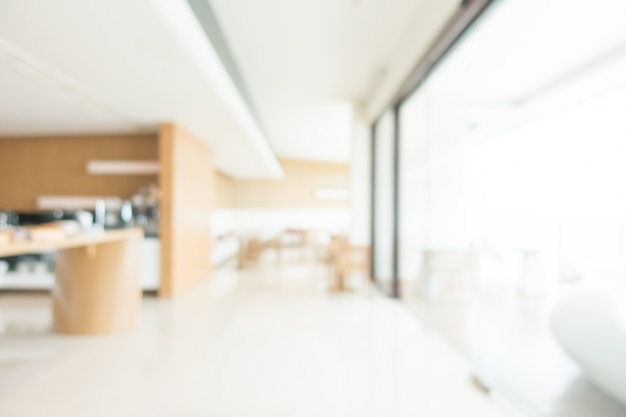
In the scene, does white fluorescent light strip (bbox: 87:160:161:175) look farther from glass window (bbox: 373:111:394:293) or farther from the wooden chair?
glass window (bbox: 373:111:394:293)

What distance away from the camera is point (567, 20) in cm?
385

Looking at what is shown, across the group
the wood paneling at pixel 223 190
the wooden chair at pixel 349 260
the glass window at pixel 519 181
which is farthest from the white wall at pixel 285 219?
the wooden chair at pixel 349 260

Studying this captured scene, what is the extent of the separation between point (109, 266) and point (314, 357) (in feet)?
7.18

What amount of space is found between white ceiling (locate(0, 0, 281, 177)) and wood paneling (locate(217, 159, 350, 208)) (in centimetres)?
758

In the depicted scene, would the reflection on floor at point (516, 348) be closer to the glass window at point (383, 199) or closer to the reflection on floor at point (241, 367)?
the reflection on floor at point (241, 367)

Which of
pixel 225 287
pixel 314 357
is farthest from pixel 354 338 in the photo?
pixel 225 287

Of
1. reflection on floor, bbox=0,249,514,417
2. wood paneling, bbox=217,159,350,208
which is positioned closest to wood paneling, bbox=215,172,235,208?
wood paneling, bbox=217,159,350,208

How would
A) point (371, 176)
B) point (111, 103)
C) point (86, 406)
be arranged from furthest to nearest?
point (371, 176)
point (111, 103)
point (86, 406)

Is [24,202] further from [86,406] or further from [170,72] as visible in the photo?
[86,406]

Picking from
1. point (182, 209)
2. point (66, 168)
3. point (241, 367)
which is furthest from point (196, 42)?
point (66, 168)

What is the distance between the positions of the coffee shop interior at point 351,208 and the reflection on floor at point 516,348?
27 mm

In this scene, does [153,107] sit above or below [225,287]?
above

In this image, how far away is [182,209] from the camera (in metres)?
5.62

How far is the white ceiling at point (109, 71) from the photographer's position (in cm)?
253
